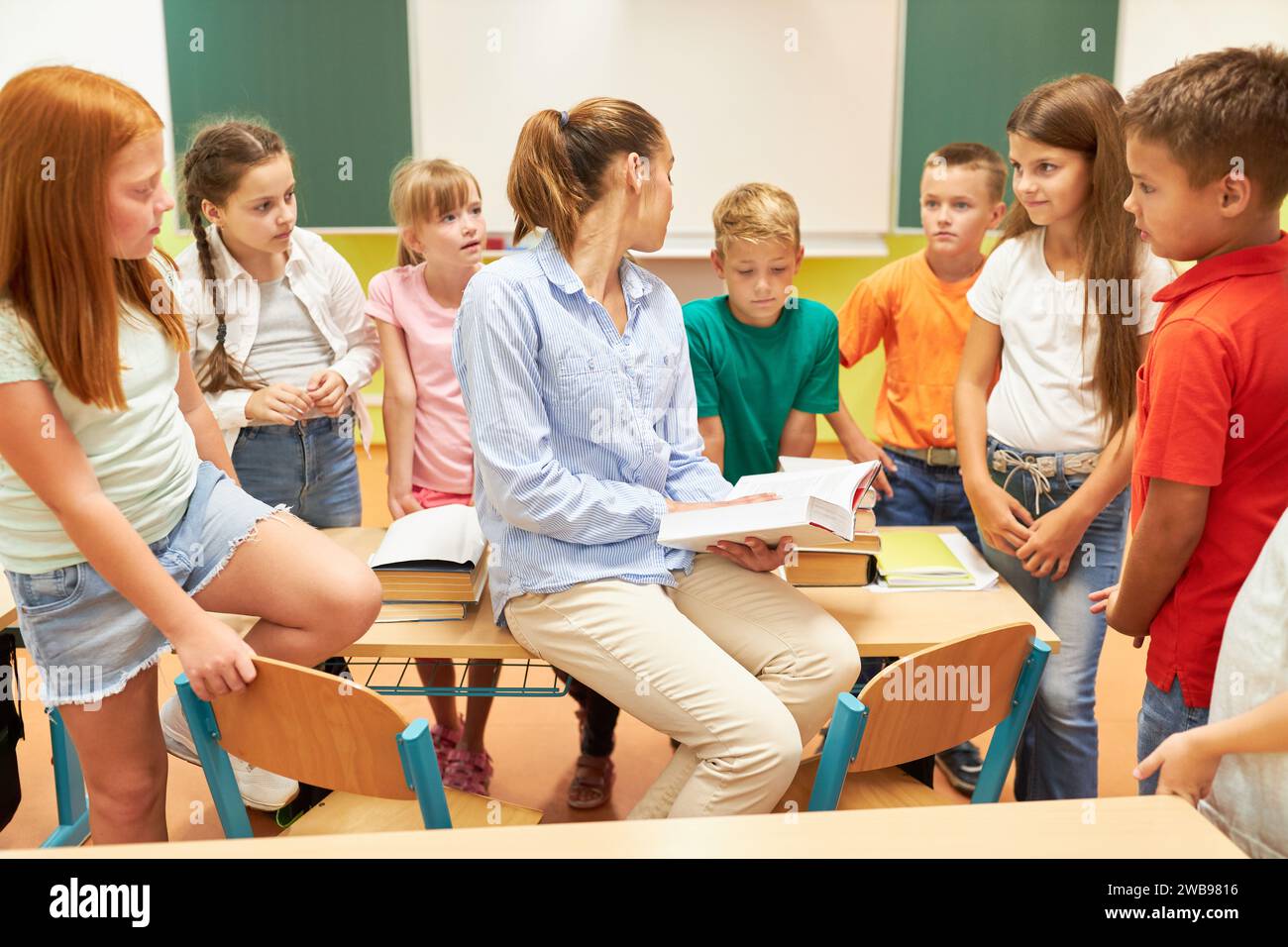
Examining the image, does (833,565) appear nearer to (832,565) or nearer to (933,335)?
(832,565)

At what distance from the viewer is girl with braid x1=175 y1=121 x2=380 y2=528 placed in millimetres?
2293

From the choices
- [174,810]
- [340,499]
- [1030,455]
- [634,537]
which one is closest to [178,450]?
[634,537]

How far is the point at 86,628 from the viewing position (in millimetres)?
1492

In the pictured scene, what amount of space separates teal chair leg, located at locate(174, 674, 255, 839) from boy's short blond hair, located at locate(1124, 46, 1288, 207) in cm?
137

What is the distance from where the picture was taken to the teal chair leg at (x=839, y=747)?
4.38ft

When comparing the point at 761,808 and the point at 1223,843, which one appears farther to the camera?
the point at 761,808

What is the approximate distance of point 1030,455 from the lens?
6.85 feet

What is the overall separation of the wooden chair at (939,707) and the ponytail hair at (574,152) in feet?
3.02

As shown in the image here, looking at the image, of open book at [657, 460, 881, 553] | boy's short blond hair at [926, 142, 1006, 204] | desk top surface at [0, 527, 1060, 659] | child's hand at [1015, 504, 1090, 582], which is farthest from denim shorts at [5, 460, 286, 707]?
boy's short blond hair at [926, 142, 1006, 204]

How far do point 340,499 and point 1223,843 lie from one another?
1.98 metres

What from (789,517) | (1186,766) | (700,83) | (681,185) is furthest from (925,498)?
(700,83)

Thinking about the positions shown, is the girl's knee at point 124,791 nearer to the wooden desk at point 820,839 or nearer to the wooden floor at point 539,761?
the wooden desk at point 820,839

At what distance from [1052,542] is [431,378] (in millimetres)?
1378
